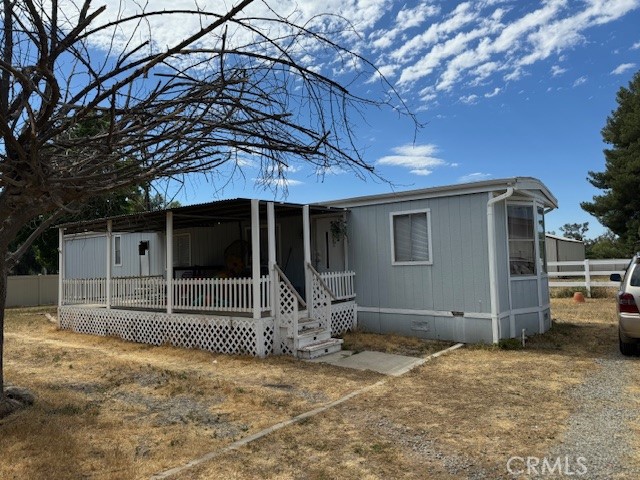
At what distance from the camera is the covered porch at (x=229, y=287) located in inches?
322

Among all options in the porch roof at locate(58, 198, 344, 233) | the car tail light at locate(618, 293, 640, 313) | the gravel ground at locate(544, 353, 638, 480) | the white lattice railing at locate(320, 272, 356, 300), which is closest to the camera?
the gravel ground at locate(544, 353, 638, 480)

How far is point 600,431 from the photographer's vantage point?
13.8 feet

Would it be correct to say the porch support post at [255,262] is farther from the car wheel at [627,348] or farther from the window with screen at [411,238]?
the car wheel at [627,348]

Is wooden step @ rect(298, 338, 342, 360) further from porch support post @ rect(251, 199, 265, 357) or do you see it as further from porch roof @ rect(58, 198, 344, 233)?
porch roof @ rect(58, 198, 344, 233)

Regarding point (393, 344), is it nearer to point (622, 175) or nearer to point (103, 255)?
point (103, 255)

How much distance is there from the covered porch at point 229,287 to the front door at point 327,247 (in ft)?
0.08

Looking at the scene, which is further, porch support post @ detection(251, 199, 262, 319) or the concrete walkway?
porch support post @ detection(251, 199, 262, 319)

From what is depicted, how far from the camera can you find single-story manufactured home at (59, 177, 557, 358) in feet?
27.2

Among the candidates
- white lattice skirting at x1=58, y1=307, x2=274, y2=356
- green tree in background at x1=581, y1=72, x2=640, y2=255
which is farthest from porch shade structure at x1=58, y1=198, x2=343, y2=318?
green tree in background at x1=581, y1=72, x2=640, y2=255

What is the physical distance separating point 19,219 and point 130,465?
2.63 metres

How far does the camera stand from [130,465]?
12.0 ft

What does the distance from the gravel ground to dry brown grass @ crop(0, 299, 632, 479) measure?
18 centimetres

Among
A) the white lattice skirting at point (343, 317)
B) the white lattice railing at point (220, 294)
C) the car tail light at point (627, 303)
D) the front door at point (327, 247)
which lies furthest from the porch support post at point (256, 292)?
the car tail light at point (627, 303)

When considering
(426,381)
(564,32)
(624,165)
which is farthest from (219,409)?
(624,165)
